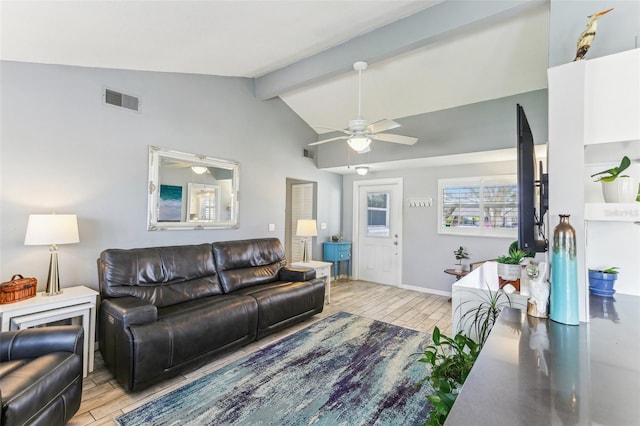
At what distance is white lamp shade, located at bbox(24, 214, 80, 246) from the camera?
229cm

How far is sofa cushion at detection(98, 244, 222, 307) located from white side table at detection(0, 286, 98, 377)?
0.67 ft

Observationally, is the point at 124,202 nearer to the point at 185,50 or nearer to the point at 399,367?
the point at 185,50

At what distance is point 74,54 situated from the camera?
2.55 meters

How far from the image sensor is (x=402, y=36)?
2.90m

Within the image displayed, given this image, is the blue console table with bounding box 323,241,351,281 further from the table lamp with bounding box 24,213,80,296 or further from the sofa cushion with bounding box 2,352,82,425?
the sofa cushion with bounding box 2,352,82,425

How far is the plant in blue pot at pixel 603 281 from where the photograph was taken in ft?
5.25

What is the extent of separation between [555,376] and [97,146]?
3.81 meters

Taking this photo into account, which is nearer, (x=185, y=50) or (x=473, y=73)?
(x=185, y=50)

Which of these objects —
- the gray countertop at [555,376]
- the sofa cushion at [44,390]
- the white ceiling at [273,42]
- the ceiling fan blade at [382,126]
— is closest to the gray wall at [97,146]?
the white ceiling at [273,42]

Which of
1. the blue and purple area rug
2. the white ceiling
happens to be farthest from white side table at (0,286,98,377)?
the white ceiling

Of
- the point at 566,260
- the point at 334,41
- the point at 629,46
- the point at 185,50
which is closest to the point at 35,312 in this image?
the point at 185,50

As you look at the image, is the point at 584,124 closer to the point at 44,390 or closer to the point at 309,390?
the point at 309,390

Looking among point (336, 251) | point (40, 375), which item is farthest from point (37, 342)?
point (336, 251)

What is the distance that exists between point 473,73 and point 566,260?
302 cm
